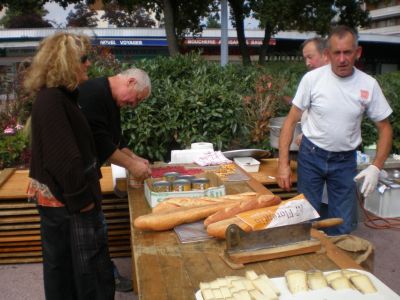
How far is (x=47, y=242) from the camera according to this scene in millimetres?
2574

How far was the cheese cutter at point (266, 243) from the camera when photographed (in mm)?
1891

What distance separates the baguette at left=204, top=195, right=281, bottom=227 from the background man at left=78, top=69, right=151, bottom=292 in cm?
97

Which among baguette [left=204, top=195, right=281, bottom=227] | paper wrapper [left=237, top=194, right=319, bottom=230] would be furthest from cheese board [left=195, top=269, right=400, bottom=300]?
baguette [left=204, top=195, right=281, bottom=227]

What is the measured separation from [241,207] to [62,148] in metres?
0.93

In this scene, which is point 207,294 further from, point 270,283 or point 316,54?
point 316,54

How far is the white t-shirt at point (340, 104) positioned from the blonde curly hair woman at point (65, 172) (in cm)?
165

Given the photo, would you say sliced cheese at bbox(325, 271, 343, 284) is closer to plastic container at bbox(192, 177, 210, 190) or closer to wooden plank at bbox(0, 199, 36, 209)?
plastic container at bbox(192, 177, 210, 190)

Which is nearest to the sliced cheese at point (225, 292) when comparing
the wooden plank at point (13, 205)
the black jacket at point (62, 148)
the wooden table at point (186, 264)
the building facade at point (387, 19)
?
the wooden table at point (186, 264)

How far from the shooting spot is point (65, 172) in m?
2.29

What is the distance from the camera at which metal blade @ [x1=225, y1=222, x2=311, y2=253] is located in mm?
1903

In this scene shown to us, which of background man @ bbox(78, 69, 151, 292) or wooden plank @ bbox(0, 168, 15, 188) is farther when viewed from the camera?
wooden plank @ bbox(0, 168, 15, 188)

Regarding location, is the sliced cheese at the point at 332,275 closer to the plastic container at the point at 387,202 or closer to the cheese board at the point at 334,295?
the cheese board at the point at 334,295

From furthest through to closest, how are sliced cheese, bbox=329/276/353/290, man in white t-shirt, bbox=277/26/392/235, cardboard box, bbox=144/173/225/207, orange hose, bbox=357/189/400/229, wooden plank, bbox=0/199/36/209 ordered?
orange hose, bbox=357/189/400/229, wooden plank, bbox=0/199/36/209, man in white t-shirt, bbox=277/26/392/235, cardboard box, bbox=144/173/225/207, sliced cheese, bbox=329/276/353/290

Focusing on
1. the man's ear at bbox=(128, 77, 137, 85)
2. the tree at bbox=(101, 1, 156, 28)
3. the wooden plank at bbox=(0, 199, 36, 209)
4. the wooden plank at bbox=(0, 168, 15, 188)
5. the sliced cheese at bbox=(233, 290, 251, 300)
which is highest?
the tree at bbox=(101, 1, 156, 28)
